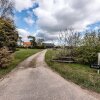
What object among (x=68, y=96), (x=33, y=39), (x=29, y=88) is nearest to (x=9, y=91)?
(x=29, y=88)

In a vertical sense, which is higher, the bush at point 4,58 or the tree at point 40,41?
the tree at point 40,41

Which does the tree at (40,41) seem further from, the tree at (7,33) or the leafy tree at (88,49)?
the leafy tree at (88,49)

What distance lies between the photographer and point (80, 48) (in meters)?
21.5

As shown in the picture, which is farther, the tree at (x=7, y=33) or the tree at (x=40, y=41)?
the tree at (x=40, y=41)

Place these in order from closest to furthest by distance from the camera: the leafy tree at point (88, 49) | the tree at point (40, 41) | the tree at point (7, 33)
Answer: the leafy tree at point (88, 49)
the tree at point (7, 33)
the tree at point (40, 41)

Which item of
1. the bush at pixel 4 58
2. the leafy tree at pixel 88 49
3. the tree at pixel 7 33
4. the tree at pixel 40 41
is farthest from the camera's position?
the tree at pixel 40 41

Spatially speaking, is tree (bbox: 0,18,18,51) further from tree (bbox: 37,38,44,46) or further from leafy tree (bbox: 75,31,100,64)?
tree (bbox: 37,38,44,46)

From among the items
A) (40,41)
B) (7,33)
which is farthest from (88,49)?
(40,41)

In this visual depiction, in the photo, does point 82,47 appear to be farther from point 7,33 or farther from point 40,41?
point 40,41

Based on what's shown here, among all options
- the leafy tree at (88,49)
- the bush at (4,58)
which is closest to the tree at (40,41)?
the leafy tree at (88,49)

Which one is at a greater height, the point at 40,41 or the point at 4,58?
Result: the point at 40,41

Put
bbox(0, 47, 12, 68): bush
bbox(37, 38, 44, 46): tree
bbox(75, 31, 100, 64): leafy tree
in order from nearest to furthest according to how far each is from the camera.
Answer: bbox(0, 47, 12, 68): bush
bbox(75, 31, 100, 64): leafy tree
bbox(37, 38, 44, 46): tree

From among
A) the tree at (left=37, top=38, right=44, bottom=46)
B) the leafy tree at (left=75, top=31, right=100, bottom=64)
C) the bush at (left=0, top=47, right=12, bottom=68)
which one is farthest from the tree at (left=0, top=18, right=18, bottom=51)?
the tree at (left=37, top=38, right=44, bottom=46)

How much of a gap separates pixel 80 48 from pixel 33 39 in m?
74.1
